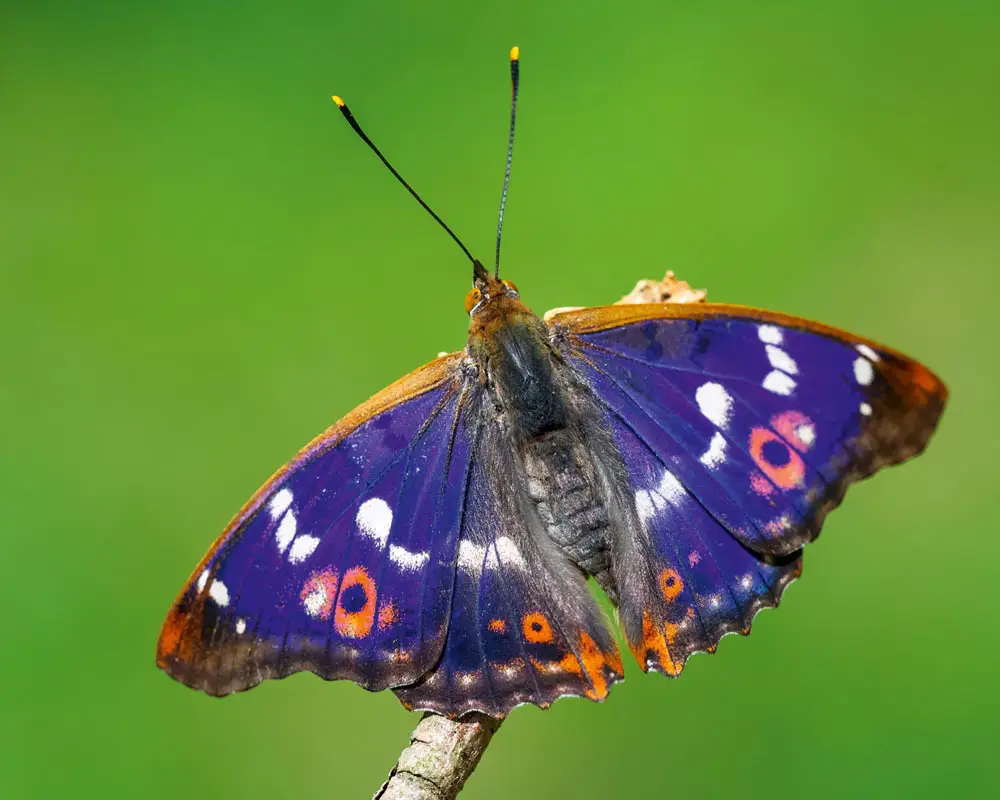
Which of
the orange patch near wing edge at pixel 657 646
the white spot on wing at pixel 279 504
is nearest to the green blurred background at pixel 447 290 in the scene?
the orange patch near wing edge at pixel 657 646

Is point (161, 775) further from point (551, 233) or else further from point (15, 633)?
point (551, 233)

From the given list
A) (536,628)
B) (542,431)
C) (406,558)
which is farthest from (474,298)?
(536,628)

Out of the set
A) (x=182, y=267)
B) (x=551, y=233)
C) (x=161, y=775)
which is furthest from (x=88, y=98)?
(x=161, y=775)

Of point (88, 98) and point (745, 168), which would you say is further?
point (88, 98)

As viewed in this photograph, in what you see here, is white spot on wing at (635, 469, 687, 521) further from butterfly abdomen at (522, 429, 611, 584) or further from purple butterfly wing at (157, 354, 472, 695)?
purple butterfly wing at (157, 354, 472, 695)

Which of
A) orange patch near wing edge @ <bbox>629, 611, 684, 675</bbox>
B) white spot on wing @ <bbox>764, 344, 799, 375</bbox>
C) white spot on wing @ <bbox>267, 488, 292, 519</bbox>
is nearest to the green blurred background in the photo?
orange patch near wing edge @ <bbox>629, 611, 684, 675</bbox>

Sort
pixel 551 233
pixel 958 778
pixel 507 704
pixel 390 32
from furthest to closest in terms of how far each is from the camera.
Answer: pixel 390 32 < pixel 551 233 < pixel 958 778 < pixel 507 704

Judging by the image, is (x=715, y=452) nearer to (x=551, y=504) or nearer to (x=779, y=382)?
(x=779, y=382)
